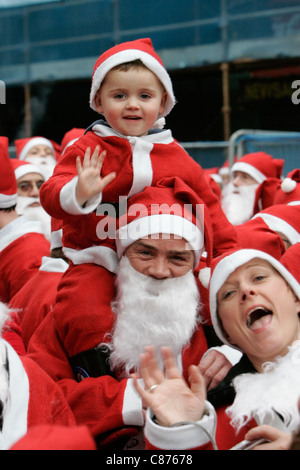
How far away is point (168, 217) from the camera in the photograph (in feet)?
9.20

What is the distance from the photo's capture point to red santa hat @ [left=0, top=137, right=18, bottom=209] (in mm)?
4320

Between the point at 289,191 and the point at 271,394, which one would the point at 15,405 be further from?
the point at 289,191

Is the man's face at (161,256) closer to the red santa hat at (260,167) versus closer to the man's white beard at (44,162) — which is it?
the man's white beard at (44,162)

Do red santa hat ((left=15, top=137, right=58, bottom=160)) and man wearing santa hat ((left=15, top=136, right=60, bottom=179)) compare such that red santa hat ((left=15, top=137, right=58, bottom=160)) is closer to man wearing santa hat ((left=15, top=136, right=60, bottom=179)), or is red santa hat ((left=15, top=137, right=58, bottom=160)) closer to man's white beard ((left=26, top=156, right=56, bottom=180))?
man wearing santa hat ((left=15, top=136, right=60, bottom=179))

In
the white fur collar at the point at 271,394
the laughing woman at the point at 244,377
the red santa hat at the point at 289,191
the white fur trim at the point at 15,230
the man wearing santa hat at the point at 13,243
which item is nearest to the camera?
the laughing woman at the point at 244,377

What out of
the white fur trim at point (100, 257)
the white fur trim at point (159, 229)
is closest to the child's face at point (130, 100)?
the white fur trim at point (159, 229)

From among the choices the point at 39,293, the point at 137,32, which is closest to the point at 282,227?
the point at 39,293

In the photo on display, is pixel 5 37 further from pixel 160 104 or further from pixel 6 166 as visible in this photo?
pixel 160 104

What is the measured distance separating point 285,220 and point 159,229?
1.59 m

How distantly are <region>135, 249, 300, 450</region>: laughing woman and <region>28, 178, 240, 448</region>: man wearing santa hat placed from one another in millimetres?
230

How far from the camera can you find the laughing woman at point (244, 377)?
203 centimetres

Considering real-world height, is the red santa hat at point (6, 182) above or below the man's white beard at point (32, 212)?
above

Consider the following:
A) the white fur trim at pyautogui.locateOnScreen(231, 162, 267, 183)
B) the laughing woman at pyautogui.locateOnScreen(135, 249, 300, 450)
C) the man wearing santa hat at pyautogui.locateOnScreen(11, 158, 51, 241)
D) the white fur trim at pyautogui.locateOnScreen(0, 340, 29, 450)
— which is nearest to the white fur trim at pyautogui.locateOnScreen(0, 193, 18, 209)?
the man wearing santa hat at pyautogui.locateOnScreen(11, 158, 51, 241)
